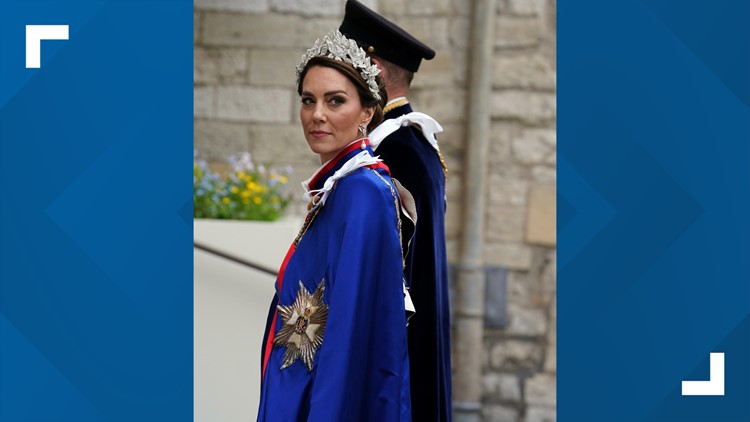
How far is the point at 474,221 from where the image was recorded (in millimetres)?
5148

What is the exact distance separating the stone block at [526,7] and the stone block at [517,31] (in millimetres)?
33

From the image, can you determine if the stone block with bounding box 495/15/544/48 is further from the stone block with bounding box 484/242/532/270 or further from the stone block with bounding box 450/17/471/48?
the stone block with bounding box 484/242/532/270

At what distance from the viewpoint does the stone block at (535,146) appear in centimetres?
516

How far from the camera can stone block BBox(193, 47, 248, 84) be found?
5.16 metres

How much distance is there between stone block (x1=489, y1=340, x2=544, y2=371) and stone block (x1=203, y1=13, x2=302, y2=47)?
2.01 m

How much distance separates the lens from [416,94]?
5.21 m

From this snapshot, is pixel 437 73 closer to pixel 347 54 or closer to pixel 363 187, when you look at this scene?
pixel 347 54

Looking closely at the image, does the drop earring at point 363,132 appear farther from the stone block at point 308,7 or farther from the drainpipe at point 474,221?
the stone block at point 308,7

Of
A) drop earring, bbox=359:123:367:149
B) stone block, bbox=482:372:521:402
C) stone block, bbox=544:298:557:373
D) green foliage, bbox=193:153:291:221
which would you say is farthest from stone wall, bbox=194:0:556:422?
drop earring, bbox=359:123:367:149

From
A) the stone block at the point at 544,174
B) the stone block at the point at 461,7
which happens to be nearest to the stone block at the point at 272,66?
the stone block at the point at 461,7
